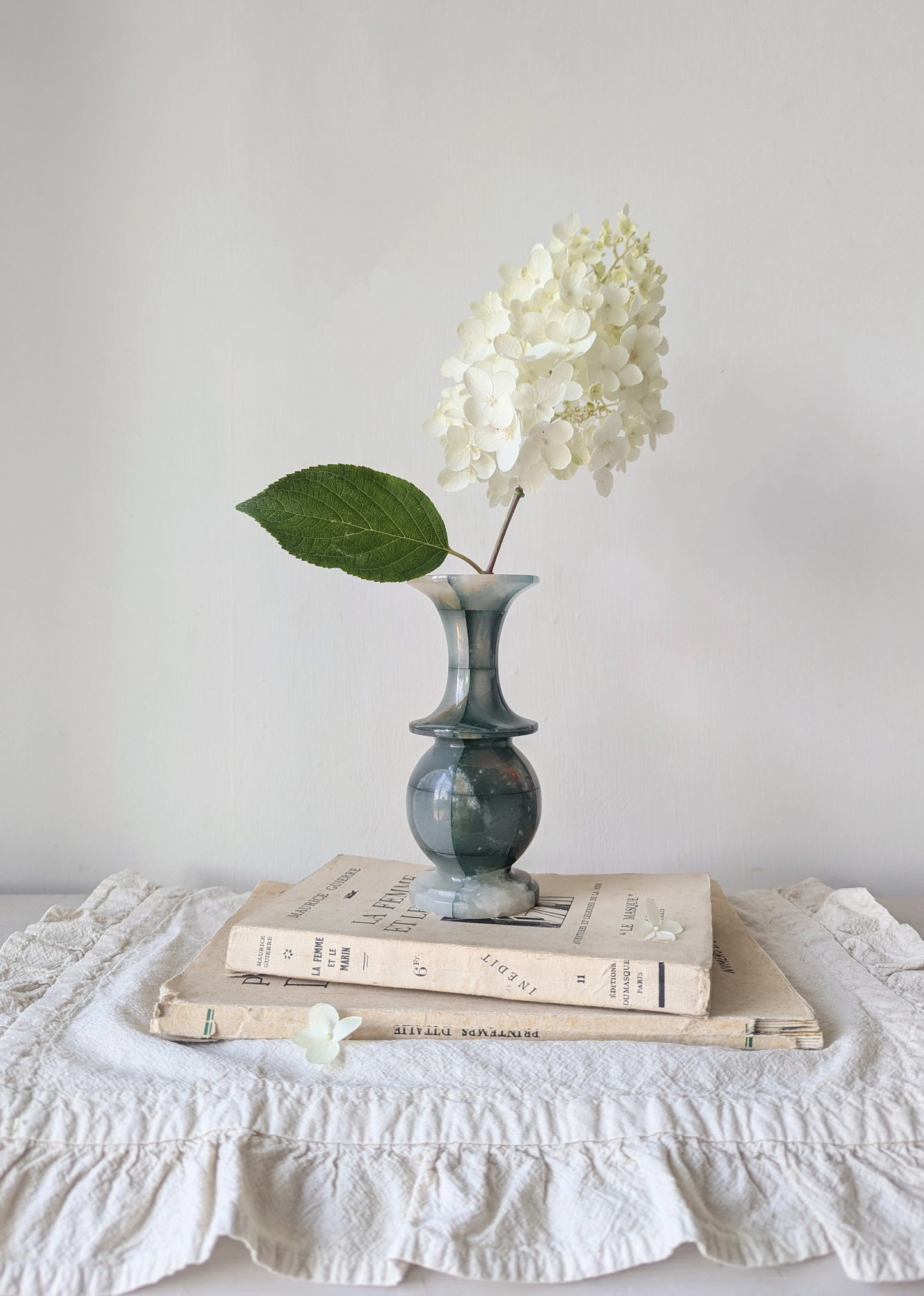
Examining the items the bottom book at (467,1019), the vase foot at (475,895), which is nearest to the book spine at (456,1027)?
the bottom book at (467,1019)

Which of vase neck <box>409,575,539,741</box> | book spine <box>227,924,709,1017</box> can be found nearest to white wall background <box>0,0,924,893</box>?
vase neck <box>409,575,539,741</box>

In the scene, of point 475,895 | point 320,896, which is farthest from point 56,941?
point 475,895

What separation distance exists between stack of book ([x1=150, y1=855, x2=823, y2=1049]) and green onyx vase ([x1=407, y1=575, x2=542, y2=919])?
28 millimetres

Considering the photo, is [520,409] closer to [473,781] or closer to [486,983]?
[473,781]

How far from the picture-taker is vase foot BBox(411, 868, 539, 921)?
0.65 meters

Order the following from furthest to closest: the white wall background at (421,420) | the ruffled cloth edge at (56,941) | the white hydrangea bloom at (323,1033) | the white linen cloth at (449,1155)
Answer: the white wall background at (421,420)
the ruffled cloth edge at (56,941)
the white hydrangea bloom at (323,1033)
the white linen cloth at (449,1155)

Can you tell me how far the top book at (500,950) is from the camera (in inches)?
21.7

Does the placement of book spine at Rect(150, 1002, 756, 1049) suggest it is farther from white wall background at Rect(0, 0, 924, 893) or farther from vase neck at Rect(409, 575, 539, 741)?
white wall background at Rect(0, 0, 924, 893)

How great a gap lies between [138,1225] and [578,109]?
3.18 ft

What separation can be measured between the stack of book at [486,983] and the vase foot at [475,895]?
1 cm

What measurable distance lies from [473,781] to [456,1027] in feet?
0.54

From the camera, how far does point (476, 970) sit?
0.57 meters

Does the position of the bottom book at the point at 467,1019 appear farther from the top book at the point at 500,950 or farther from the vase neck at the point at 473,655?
the vase neck at the point at 473,655

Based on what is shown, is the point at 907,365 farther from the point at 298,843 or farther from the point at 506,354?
the point at 298,843
